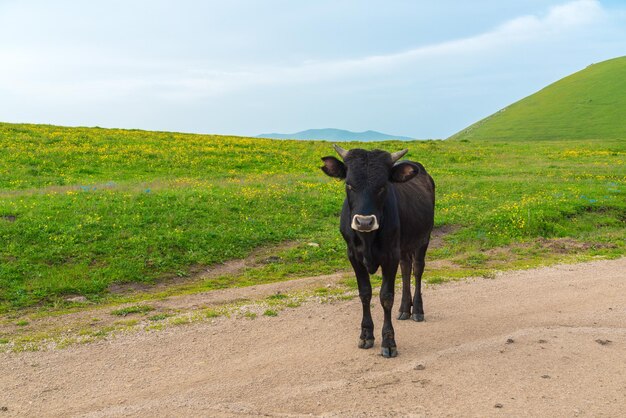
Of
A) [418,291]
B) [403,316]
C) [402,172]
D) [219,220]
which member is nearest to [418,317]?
[403,316]

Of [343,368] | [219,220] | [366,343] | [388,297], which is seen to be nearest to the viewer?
[343,368]

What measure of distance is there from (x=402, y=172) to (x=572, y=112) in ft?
355

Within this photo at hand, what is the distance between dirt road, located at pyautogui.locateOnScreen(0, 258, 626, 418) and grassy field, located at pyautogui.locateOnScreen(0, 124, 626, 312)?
152 inches

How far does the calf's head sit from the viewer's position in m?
8.11

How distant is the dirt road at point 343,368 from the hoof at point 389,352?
100mm

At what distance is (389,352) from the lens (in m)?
8.50

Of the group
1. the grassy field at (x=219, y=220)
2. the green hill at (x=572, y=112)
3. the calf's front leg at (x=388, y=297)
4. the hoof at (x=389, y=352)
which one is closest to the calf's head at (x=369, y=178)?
the calf's front leg at (x=388, y=297)

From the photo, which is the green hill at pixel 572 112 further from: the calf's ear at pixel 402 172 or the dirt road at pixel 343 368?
the calf's ear at pixel 402 172

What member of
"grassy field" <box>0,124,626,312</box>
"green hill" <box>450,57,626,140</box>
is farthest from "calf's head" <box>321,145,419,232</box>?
"green hill" <box>450,57,626,140</box>

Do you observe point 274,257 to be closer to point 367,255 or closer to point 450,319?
point 450,319

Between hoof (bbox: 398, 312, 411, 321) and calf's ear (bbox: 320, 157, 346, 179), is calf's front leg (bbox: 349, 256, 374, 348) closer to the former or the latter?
calf's ear (bbox: 320, 157, 346, 179)

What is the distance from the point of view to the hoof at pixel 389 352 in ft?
27.8

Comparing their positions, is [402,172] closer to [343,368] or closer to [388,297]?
[388,297]

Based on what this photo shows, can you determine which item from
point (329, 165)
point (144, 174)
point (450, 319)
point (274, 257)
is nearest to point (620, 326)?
point (450, 319)
